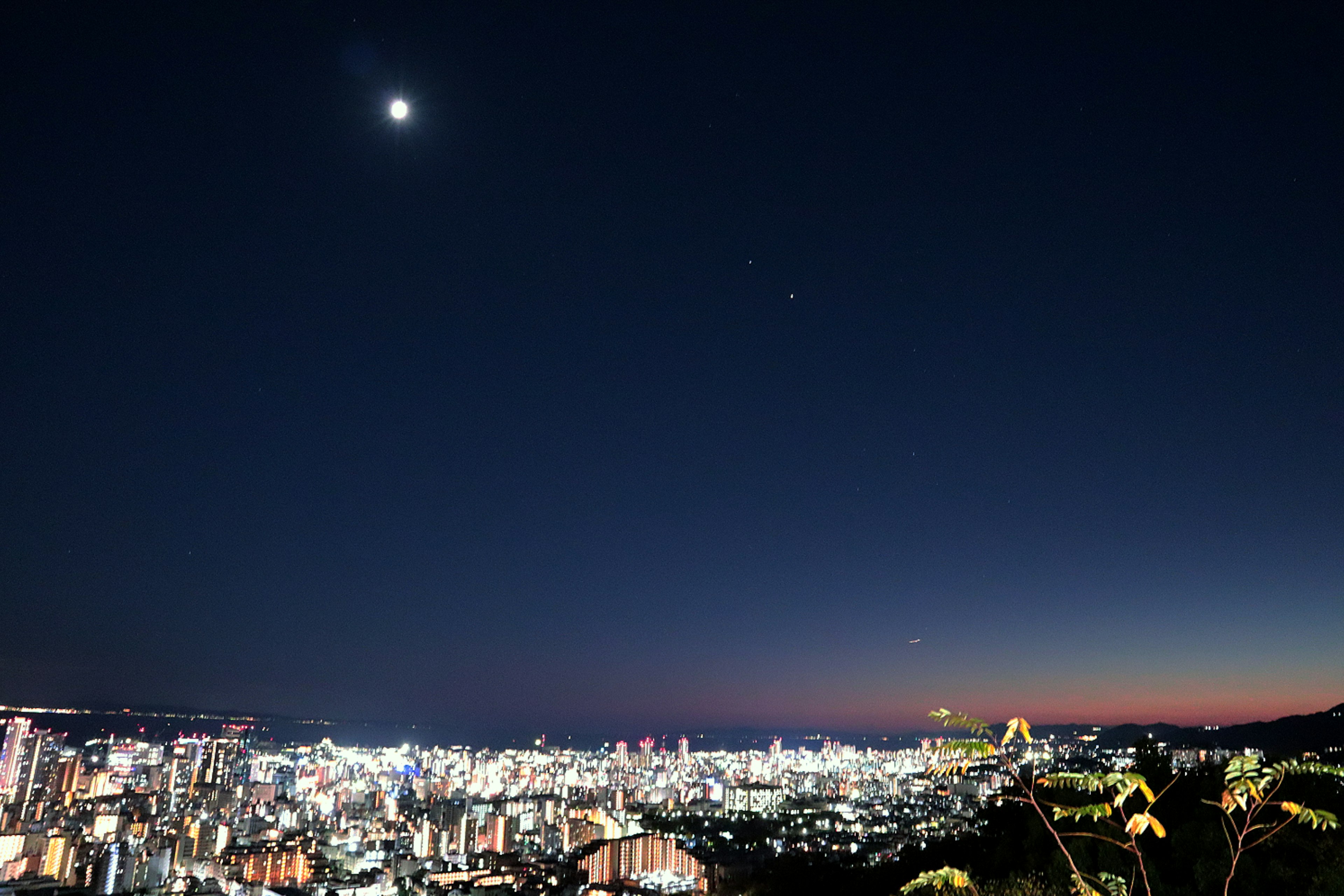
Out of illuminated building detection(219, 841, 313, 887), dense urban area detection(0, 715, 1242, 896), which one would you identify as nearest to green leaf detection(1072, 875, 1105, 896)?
dense urban area detection(0, 715, 1242, 896)

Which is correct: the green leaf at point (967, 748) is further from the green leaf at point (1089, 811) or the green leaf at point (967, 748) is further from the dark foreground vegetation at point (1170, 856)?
the dark foreground vegetation at point (1170, 856)

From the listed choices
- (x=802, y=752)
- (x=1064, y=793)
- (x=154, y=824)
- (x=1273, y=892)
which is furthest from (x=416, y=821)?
(x=802, y=752)

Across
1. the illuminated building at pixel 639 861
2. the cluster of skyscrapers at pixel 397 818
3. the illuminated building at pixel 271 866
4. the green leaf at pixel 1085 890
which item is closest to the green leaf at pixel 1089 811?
the green leaf at pixel 1085 890

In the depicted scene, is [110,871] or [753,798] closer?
[110,871]

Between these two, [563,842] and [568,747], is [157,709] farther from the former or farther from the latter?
[563,842]

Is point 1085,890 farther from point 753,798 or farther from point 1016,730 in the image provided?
point 753,798

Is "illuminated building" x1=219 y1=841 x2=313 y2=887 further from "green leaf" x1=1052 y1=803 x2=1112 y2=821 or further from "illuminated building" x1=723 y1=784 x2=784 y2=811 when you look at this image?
"green leaf" x1=1052 y1=803 x2=1112 y2=821

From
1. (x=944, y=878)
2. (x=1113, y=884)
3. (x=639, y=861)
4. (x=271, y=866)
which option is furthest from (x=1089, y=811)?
(x=271, y=866)
